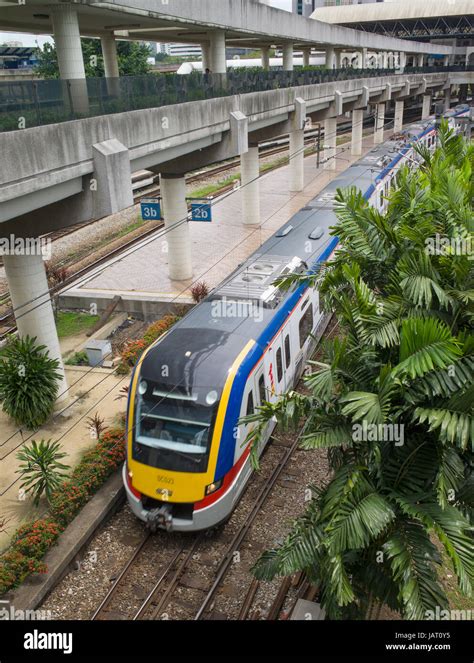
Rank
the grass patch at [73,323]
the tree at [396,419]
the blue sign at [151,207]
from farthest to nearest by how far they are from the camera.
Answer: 1. the blue sign at [151,207]
2. the grass patch at [73,323]
3. the tree at [396,419]

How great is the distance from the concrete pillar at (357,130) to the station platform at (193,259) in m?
11.1

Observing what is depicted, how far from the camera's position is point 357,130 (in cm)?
4481

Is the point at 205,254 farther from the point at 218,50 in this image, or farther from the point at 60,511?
the point at 60,511

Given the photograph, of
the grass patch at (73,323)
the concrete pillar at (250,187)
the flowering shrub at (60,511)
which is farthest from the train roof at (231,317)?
the concrete pillar at (250,187)

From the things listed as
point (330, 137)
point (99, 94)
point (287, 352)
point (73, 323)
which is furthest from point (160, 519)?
point (330, 137)

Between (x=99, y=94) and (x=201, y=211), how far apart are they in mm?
7428

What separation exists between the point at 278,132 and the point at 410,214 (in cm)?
2332

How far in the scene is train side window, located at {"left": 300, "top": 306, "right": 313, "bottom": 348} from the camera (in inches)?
572

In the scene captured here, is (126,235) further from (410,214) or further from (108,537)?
(410,214)

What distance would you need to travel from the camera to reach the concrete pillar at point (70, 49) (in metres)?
12.0

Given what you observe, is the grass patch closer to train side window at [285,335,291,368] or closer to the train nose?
train side window at [285,335,291,368]

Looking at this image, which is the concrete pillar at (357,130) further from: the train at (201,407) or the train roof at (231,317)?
the train at (201,407)

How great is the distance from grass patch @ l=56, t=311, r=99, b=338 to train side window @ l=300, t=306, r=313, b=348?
763cm

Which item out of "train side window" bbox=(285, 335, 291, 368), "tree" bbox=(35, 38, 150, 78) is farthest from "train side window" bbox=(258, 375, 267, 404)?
"tree" bbox=(35, 38, 150, 78)
